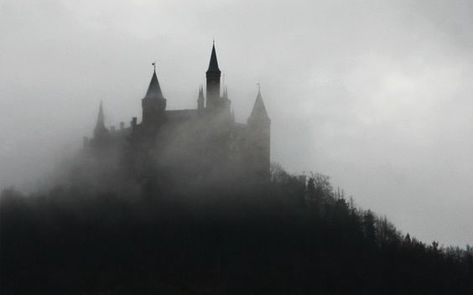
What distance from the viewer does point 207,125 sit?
419 ft

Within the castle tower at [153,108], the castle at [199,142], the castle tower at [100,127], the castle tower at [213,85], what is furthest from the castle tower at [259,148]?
the castle tower at [100,127]

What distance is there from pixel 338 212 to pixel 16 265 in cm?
4454

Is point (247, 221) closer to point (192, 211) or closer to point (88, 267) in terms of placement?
point (192, 211)

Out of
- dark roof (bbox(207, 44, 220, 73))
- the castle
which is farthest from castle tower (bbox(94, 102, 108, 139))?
dark roof (bbox(207, 44, 220, 73))

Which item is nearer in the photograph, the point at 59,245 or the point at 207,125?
the point at 207,125

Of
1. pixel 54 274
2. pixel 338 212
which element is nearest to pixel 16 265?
pixel 54 274

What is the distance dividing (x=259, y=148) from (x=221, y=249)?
51.9ft

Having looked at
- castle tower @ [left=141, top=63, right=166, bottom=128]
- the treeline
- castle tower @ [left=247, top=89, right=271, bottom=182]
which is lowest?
the treeline

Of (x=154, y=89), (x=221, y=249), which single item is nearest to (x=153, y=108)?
(x=154, y=89)

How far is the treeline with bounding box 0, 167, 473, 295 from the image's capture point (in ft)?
421

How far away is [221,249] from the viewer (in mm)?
134000

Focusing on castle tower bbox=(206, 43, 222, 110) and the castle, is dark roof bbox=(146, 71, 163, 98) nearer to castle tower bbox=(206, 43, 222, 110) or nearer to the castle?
the castle

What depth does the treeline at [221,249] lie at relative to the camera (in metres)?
128

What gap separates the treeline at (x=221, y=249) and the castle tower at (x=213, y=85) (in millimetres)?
12422
